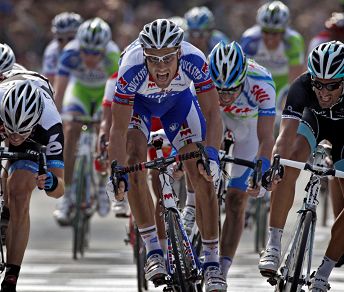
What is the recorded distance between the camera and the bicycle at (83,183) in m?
14.5

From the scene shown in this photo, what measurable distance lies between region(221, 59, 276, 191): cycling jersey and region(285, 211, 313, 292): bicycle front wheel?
2056 mm

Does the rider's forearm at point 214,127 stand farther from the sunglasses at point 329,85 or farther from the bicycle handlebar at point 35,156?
the bicycle handlebar at point 35,156

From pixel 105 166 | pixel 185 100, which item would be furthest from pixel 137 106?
pixel 105 166

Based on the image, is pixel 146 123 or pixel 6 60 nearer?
pixel 146 123

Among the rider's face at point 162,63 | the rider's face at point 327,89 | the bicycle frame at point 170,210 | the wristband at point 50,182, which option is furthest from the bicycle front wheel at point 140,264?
the rider's face at point 327,89

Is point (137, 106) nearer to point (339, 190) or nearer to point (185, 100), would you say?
point (185, 100)

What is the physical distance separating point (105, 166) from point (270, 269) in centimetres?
432

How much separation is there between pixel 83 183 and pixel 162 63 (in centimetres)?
485

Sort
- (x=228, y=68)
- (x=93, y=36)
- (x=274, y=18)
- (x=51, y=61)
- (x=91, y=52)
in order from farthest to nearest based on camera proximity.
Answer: (x=51, y=61) → (x=274, y=18) → (x=91, y=52) → (x=93, y=36) → (x=228, y=68)

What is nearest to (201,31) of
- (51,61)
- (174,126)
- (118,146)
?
(51,61)

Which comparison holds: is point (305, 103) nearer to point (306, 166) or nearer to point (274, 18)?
point (306, 166)

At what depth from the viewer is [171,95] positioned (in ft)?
35.2

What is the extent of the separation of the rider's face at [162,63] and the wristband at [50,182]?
1.03m

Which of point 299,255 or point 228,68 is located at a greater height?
point 228,68
